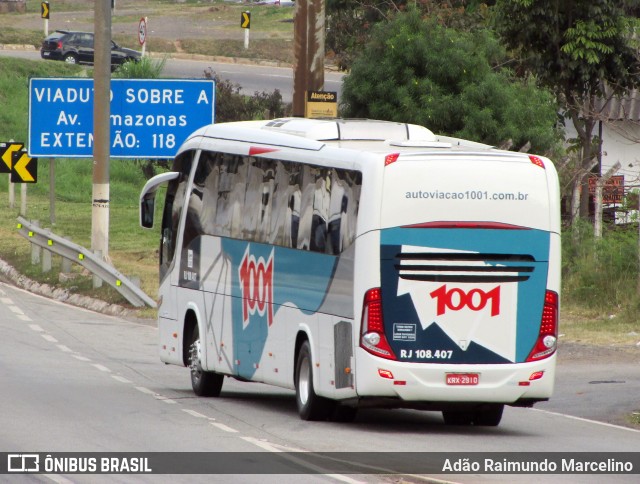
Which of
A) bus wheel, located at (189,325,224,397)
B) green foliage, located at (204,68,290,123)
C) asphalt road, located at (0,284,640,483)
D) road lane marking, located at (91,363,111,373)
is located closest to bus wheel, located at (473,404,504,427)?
asphalt road, located at (0,284,640,483)

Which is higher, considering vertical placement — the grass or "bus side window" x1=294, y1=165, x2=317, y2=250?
"bus side window" x1=294, y1=165, x2=317, y2=250

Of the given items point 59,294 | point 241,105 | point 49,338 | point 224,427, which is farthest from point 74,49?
point 224,427

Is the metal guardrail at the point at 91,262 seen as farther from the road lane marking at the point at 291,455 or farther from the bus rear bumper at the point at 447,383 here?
the road lane marking at the point at 291,455

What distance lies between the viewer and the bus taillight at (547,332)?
1428cm

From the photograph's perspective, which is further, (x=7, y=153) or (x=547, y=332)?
(x=7, y=153)

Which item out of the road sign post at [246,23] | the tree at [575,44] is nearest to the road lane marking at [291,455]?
the tree at [575,44]

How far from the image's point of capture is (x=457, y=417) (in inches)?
617

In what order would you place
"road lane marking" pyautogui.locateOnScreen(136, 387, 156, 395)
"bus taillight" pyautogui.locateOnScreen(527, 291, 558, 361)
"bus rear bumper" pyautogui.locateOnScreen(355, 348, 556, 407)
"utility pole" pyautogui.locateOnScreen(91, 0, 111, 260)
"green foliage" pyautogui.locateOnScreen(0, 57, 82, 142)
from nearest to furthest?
"bus rear bumper" pyautogui.locateOnScreen(355, 348, 556, 407) < "bus taillight" pyautogui.locateOnScreen(527, 291, 558, 361) < "road lane marking" pyautogui.locateOnScreen(136, 387, 156, 395) < "utility pole" pyautogui.locateOnScreen(91, 0, 111, 260) < "green foliage" pyautogui.locateOnScreen(0, 57, 82, 142)

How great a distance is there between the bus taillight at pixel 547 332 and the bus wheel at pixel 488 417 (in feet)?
3.43

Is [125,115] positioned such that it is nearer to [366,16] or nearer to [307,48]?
[307,48]

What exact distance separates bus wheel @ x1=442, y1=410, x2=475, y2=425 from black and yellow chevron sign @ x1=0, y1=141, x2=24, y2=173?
19.5 meters

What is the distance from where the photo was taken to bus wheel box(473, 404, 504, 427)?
50.0 feet

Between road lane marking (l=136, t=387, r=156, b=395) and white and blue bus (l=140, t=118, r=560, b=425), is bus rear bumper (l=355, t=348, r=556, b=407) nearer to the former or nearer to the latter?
white and blue bus (l=140, t=118, r=560, b=425)

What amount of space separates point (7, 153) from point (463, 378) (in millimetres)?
21234
